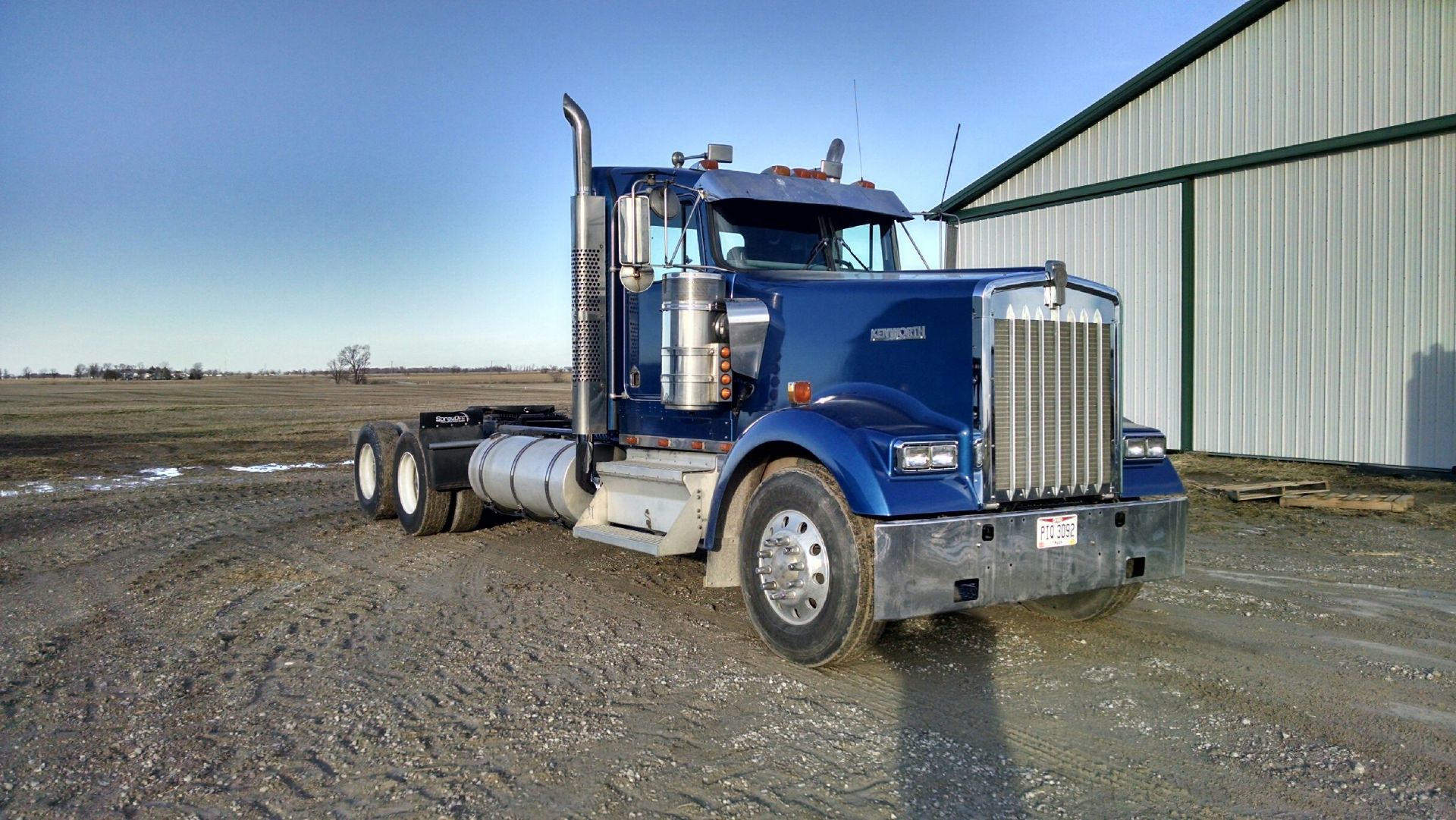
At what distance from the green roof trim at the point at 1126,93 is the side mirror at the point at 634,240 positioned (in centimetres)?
1054

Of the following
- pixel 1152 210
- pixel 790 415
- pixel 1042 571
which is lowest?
pixel 1042 571

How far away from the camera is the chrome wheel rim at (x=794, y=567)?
5391 mm

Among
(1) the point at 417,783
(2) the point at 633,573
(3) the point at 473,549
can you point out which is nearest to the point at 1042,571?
(1) the point at 417,783

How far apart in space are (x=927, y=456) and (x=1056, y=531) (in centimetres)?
85

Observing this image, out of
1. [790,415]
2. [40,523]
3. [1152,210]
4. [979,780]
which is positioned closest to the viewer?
[979,780]

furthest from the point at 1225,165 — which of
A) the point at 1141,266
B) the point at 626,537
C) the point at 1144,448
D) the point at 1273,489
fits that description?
the point at 626,537

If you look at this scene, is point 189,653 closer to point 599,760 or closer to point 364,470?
point 599,760

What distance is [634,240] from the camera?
6559 mm

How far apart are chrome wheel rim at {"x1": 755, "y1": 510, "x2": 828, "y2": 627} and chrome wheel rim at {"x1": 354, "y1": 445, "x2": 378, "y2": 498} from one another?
708cm

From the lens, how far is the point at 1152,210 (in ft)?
52.4

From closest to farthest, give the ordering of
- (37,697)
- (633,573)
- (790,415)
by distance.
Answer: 1. (37,697)
2. (790,415)
3. (633,573)

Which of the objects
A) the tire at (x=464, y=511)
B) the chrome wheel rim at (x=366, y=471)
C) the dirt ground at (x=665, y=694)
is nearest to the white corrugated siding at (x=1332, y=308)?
the dirt ground at (x=665, y=694)

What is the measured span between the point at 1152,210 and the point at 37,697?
50.6 feet

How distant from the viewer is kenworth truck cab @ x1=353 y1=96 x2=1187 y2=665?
17.0 feet
